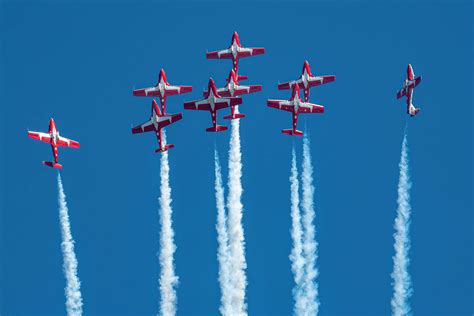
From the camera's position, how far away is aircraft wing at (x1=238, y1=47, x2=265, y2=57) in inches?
2239

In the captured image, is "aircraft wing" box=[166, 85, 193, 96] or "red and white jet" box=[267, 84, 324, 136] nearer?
"red and white jet" box=[267, 84, 324, 136]

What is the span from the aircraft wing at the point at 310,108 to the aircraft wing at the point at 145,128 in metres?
9.46

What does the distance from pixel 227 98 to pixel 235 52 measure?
6801mm

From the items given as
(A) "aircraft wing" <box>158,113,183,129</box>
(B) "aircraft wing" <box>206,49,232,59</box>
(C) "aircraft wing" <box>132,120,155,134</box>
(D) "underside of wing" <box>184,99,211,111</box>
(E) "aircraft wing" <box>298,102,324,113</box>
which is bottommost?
(C) "aircraft wing" <box>132,120,155,134</box>

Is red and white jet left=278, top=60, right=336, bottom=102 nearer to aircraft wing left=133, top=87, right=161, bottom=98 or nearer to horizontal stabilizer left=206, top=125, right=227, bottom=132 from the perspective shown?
horizontal stabilizer left=206, top=125, right=227, bottom=132

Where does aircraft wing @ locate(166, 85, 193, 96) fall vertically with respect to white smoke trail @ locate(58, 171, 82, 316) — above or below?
above

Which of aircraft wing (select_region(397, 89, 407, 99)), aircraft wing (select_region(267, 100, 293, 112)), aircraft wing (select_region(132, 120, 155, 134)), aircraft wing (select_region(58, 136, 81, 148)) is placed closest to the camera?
aircraft wing (select_region(267, 100, 293, 112))

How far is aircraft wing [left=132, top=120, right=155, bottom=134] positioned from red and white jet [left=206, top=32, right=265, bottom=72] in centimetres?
657

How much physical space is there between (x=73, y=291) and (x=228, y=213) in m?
11.1

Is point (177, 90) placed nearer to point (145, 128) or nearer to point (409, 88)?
point (145, 128)

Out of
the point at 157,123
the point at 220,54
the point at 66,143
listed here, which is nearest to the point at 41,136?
the point at 66,143

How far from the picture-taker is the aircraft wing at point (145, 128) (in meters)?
53.9

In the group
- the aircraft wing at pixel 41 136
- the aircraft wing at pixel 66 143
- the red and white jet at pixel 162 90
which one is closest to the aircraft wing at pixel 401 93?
the red and white jet at pixel 162 90

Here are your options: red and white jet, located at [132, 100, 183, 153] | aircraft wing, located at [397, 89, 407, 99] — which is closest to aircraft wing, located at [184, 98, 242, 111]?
red and white jet, located at [132, 100, 183, 153]
